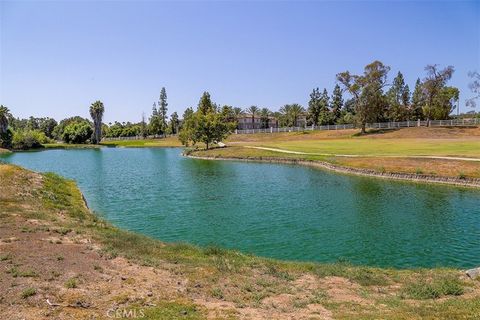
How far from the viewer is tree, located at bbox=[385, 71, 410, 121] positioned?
135 meters

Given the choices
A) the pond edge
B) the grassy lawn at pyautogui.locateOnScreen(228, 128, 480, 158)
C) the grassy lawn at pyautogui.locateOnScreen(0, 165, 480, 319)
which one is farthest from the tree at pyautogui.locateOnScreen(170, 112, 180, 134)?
the grassy lawn at pyautogui.locateOnScreen(0, 165, 480, 319)

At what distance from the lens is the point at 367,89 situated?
114 metres

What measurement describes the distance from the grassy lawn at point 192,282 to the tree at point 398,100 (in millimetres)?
125905

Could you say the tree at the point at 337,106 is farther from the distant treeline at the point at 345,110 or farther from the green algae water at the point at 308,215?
the green algae water at the point at 308,215

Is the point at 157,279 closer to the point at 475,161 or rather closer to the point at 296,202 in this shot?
the point at 296,202

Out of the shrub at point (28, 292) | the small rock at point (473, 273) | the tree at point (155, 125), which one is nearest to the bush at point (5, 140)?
the tree at point (155, 125)

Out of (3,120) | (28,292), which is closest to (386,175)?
(28,292)

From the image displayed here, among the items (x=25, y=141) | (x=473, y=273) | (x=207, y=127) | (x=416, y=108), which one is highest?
(x=416, y=108)

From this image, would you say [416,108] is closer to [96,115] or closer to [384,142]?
[384,142]

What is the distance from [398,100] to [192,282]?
15212cm

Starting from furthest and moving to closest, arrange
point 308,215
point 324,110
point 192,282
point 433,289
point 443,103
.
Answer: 1. point 324,110
2. point 443,103
3. point 308,215
4. point 433,289
5. point 192,282

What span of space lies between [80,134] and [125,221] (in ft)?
449

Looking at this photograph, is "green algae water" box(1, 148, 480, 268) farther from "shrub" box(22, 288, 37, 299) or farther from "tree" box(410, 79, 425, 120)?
"tree" box(410, 79, 425, 120)

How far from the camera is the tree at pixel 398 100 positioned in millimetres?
134750
